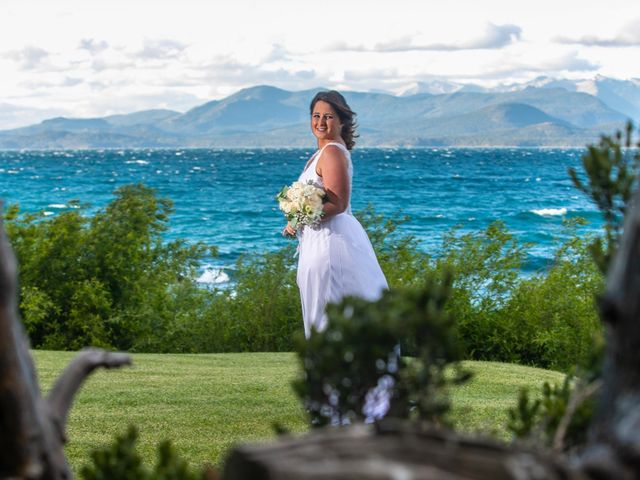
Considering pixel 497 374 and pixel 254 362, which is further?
pixel 254 362

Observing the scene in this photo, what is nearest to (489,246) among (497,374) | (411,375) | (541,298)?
(541,298)

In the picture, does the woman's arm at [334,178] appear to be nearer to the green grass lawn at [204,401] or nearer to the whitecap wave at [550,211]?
the green grass lawn at [204,401]

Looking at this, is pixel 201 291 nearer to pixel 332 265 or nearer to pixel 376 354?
pixel 332 265

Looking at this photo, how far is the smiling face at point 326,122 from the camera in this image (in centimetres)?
679

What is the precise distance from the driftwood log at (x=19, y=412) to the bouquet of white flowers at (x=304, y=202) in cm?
447

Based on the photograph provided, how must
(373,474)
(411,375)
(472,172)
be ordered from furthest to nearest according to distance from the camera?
(472,172)
(411,375)
(373,474)

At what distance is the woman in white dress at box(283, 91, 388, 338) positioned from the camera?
6.75 m

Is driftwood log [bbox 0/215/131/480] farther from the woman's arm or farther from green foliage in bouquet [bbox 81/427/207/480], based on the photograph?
the woman's arm

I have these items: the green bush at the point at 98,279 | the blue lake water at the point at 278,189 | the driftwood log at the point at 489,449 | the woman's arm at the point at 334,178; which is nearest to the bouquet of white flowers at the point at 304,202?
the woman's arm at the point at 334,178

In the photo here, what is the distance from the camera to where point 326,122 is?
267 inches

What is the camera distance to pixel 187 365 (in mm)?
10234

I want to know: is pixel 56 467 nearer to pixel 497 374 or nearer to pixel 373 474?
pixel 373 474

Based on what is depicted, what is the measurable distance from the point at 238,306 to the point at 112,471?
10022 mm

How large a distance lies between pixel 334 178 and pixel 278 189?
52394 millimetres
